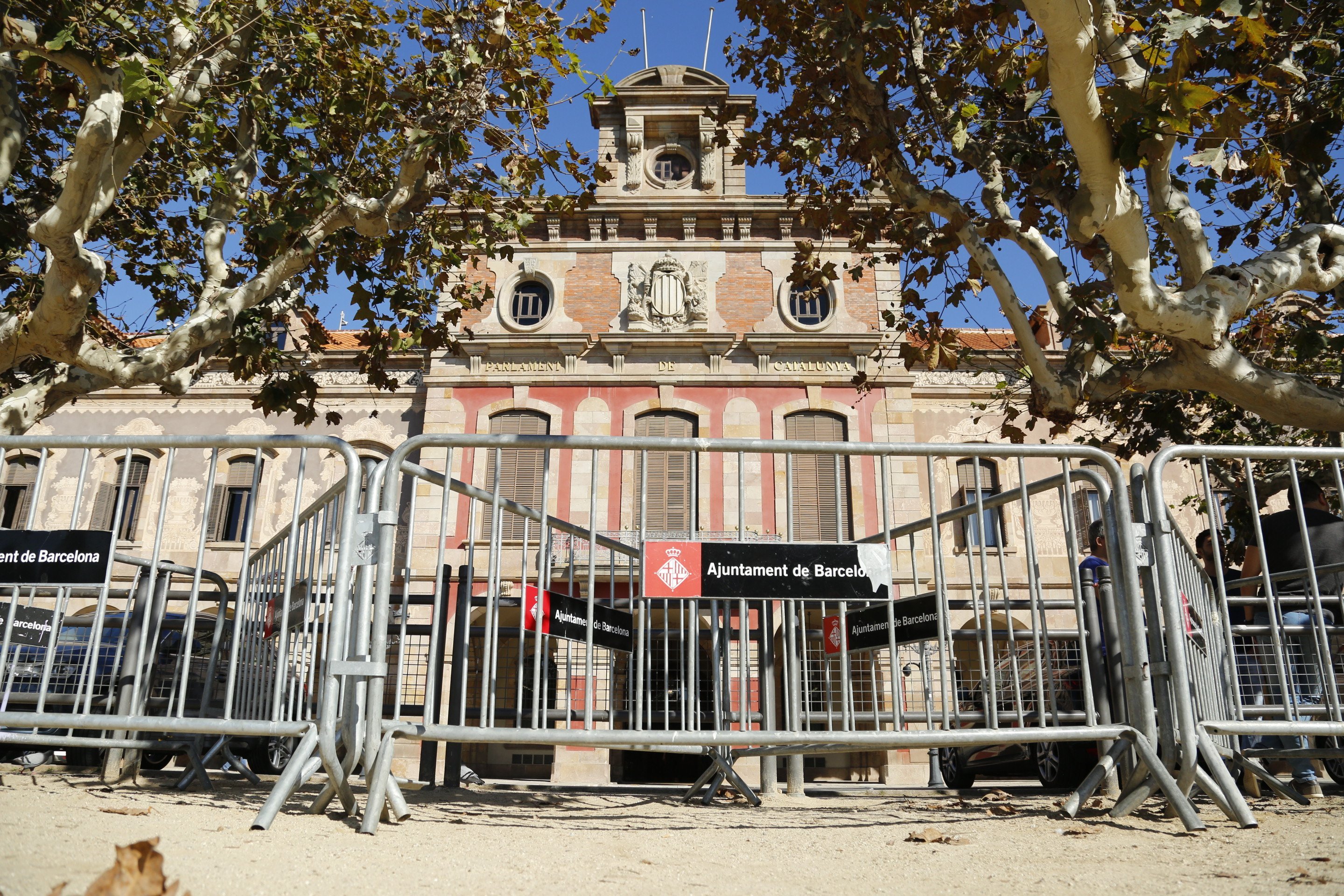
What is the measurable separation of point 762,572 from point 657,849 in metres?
1.26

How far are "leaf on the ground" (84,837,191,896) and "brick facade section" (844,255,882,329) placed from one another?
19871 mm

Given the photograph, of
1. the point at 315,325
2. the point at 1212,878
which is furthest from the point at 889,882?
the point at 315,325

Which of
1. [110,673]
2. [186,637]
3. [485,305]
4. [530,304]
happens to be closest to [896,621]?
[186,637]

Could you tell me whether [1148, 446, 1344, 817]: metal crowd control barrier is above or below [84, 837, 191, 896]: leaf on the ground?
above

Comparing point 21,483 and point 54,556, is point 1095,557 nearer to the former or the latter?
point 54,556

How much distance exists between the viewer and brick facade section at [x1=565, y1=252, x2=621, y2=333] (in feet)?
68.6

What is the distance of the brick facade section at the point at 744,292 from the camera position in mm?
20797

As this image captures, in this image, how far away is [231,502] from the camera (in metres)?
21.3

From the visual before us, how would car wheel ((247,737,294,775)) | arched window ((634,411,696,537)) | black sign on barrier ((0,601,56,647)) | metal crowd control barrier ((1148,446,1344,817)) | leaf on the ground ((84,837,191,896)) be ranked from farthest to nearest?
arched window ((634,411,696,537)), car wheel ((247,737,294,775)), black sign on barrier ((0,601,56,647)), metal crowd control barrier ((1148,446,1344,817)), leaf on the ground ((84,837,191,896))

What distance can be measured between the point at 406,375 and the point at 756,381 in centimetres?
789

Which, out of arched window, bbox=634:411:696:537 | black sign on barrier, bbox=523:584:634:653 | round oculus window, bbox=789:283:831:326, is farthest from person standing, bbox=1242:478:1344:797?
round oculus window, bbox=789:283:831:326

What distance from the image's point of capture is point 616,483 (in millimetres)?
19266

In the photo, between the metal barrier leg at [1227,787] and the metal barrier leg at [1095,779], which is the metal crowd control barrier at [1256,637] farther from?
the metal barrier leg at [1095,779]

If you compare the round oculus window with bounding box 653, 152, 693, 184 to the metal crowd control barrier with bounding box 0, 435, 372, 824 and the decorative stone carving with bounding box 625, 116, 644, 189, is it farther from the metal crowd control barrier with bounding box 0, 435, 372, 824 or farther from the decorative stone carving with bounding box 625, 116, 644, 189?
the metal crowd control barrier with bounding box 0, 435, 372, 824
